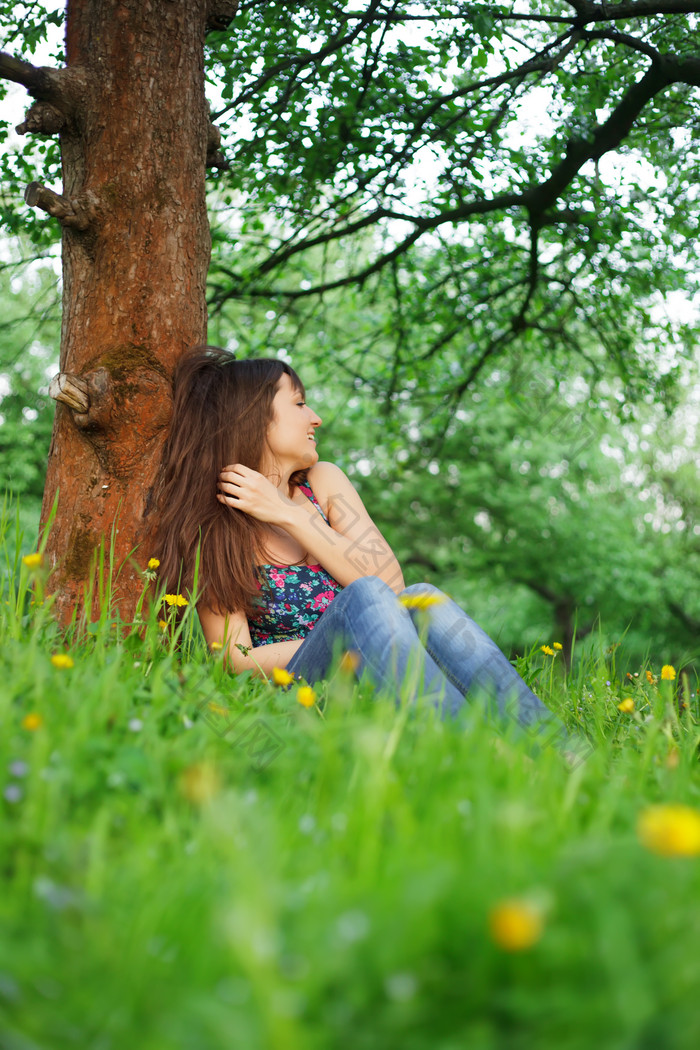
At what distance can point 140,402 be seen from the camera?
2.90 metres

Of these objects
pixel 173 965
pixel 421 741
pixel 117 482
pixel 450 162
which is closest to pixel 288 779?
pixel 421 741

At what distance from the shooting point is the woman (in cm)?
251

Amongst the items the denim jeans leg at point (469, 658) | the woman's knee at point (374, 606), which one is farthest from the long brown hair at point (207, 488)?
the denim jeans leg at point (469, 658)

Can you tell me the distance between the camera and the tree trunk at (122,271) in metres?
2.85

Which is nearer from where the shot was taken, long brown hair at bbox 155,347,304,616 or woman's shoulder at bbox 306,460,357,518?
long brown hair at bbox 155,347,304,616

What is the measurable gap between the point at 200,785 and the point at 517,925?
1.26ft

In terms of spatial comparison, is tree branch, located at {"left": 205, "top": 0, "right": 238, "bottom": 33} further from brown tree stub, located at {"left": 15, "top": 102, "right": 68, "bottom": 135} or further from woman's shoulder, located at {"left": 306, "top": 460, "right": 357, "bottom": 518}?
woman's shoulder, located at {"left": 306, "top": 460, "right": 357, "bottom": 518}

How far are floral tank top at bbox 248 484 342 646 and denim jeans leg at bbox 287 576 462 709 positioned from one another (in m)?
0.44

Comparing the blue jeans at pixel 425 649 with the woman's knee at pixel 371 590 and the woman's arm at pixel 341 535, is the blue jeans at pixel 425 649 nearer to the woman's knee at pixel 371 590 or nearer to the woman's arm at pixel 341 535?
the woman's knee at pixel 371 590

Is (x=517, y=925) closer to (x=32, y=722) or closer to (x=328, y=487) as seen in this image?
(x=32, y=722)

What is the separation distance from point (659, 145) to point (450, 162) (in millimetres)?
1376

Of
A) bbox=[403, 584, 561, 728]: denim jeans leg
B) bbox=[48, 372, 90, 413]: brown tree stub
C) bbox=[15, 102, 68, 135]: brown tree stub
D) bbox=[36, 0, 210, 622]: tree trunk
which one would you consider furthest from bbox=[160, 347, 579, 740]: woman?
bbox=[15, 102, 68, 135]: brown tree stub

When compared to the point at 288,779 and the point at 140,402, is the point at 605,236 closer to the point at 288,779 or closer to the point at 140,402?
the point at 140,402

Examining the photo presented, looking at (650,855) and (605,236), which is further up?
(605,236)
